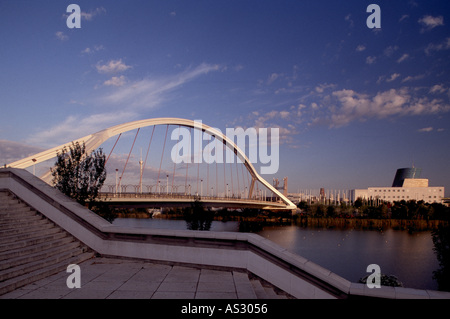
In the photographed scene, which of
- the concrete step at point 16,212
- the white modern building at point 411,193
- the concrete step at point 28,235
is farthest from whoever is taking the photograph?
the white modern building at point 411,193

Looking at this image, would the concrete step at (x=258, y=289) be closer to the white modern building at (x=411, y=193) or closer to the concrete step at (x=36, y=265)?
the concrete step at (x=36, y=265)

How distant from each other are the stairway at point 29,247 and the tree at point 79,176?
496 cm

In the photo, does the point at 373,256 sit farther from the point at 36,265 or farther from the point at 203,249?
the point at 36,265

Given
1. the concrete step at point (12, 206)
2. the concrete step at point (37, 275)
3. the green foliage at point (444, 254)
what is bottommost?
the green foliage at point (444, 254)

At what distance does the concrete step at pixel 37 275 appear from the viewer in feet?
19.2

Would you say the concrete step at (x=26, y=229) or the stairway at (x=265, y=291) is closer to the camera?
the stairway at (x=265, y=291)

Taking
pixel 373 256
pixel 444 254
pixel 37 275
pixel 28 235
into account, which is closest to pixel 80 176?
pixel 28 235

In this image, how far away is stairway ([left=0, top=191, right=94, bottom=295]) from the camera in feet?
21.3

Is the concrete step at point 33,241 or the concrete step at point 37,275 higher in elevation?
the concrete step at point 33,241

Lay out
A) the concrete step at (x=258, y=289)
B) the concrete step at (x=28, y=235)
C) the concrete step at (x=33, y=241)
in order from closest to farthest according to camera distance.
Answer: the concrete step at (x=258, y=289), the concrete step at (x=33, y=241), the concrete step at (x=28, y=235)

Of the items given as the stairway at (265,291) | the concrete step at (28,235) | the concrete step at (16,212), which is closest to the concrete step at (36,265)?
the concrete step at (28,235)

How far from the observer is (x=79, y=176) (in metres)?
15.9

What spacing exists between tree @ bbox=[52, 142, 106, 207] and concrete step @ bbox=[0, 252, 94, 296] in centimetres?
792

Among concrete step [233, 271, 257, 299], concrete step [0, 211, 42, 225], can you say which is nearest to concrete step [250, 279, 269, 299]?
concrete step [233, 271, 257, 299]
